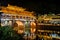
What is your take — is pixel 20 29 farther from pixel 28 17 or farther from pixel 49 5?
→ pixel 49 5

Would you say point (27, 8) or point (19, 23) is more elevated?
point (27, 8)

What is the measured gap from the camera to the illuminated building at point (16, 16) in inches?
87.7

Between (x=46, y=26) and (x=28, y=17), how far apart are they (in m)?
0.28

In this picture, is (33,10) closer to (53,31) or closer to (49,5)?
(49,5)

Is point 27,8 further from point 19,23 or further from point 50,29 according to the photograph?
point 50,29

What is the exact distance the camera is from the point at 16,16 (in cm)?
224

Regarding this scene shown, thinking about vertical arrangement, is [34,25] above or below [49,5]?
below

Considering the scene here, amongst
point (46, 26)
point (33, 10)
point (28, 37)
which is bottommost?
point (28, 37)

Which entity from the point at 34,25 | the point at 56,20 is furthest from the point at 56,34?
the point at 34,25

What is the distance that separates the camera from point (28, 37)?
221 cm

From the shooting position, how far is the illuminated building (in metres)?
2.23

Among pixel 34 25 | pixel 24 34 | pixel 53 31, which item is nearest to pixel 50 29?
pixel 53 31

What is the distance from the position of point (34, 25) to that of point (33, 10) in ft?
0.69

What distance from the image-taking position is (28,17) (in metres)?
2.25
